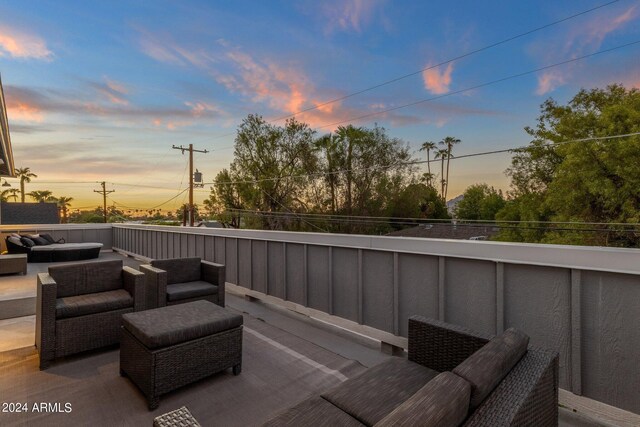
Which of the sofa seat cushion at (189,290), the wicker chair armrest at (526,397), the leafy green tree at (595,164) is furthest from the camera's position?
the leafy green tree at (595,164)

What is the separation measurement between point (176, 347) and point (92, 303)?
46.1 inches

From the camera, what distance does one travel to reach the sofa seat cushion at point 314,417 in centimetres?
123

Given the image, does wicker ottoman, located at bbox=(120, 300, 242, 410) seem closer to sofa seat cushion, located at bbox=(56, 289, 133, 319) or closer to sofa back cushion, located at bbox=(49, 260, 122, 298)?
sofa seat cushion, located at bbox=(56, 289, 133, 319)

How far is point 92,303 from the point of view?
8.61 feet

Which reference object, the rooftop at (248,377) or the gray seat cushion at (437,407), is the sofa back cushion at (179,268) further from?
the gray seat cushion at (437,407)

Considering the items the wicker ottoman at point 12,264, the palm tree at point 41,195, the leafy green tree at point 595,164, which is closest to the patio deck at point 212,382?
the wicker ottoman at point 12,264

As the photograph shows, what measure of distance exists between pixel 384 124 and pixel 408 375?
2364 centimetres

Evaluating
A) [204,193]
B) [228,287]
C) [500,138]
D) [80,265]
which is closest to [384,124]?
[500,138]

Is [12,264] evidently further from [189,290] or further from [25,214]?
[25,214]

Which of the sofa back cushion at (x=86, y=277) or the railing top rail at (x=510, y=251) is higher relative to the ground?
the railing top rail at (x=510, y=251)

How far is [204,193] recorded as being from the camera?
28531 millimetres

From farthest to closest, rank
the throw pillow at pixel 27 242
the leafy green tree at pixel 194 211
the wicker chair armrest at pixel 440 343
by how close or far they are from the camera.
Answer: the leafy green tree at pixel 194 211, the throw pillow at pixel 27 242, the wicker chair armrest at pixel 440 343

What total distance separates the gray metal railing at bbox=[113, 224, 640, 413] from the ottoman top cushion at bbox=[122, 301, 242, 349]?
3.86 feet

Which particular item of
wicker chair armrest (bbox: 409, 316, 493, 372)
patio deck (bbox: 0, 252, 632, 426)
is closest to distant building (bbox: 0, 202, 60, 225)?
patio deck (bbox: 0, 252, 632, 426)
